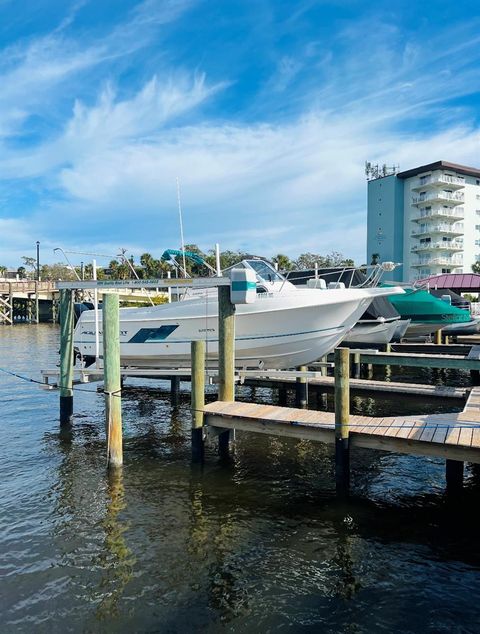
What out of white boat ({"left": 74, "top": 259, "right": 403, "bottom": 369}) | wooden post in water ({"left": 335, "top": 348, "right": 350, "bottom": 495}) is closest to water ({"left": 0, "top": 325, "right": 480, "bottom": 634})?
wooden post in water ({"left": 335, "top": 348, "right": 350, "bottom": 495})

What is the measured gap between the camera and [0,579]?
5.68 metres

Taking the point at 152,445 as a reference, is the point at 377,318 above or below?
above

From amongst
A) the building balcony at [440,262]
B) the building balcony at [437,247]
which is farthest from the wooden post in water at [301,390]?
the building balcony at [437,247]

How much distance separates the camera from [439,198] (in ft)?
211

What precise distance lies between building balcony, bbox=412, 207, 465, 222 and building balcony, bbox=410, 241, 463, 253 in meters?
3.24

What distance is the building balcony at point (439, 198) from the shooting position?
212ft

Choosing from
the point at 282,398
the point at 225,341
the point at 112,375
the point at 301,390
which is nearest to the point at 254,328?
the point at 301,390

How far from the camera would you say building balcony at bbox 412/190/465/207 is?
212 ft

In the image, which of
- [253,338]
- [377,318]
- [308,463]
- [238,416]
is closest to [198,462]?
[238,416]

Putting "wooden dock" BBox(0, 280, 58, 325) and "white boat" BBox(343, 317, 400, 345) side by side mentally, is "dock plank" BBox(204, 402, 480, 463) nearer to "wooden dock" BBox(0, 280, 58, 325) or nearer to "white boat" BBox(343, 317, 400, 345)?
"white boat" BBox(343, 317, 400, 345)

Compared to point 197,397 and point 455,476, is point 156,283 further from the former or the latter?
point 455,476

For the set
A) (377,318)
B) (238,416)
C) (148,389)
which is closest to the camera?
(238,416)

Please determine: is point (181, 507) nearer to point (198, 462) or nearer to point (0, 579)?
point (198, 462)

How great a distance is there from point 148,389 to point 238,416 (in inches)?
358
